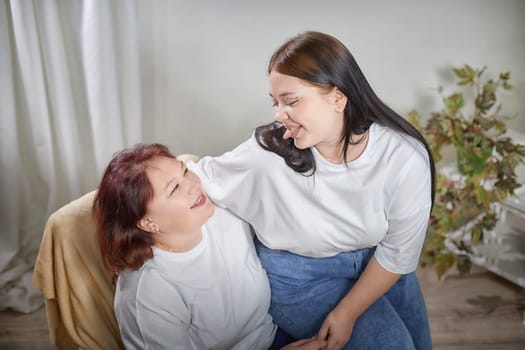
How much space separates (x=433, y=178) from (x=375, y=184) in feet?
0.49

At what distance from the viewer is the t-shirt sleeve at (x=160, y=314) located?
3.74 feet

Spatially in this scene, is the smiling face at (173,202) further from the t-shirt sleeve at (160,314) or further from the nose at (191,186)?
the t-shirt sleeve at (160,314)

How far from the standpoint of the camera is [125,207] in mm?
1109

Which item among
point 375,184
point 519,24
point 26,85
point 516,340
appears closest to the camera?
point 375,184

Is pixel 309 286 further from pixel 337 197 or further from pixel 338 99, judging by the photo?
pixel 338 99

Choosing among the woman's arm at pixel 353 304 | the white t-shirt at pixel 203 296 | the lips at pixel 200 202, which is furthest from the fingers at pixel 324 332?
the lips at pixel 200 202

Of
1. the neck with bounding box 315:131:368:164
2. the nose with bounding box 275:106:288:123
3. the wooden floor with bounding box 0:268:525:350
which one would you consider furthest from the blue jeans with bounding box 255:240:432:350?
the wooden floor with bounding box 0:268:525:350

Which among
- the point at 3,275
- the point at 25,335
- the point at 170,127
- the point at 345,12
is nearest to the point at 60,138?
the point at 170,127

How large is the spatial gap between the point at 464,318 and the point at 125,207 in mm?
1273

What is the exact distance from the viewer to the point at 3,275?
1.92 metres

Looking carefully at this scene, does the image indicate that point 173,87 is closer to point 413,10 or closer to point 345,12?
point 345,12

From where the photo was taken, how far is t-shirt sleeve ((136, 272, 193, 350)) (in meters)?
1.14

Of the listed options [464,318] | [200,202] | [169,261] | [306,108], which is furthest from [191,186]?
[464,318]

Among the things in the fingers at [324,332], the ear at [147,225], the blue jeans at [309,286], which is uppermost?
the ear at [147,225]
